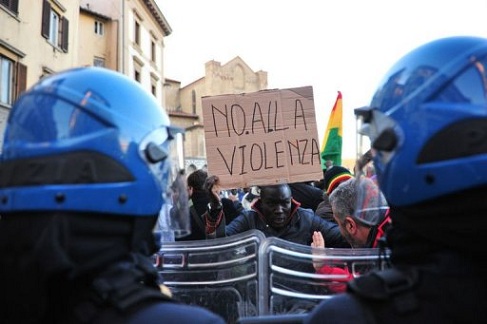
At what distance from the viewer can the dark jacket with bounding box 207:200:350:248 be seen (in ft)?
11.3

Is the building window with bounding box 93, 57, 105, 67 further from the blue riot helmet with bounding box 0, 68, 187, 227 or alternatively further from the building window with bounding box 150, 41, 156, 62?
the blue riot helmet with bounding box 0, 68, 187, 227

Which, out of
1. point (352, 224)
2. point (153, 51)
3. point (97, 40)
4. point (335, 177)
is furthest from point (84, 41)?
point (352, 224)

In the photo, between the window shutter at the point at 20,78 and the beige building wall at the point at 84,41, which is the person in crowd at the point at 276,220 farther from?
the window shutter at the point at 20,78

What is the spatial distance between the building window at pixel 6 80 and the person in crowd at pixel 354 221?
12522 mm

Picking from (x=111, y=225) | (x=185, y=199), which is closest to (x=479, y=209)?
(x=111, y=225)

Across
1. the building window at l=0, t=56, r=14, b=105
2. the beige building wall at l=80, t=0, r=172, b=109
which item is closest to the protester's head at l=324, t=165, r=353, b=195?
the building window at l=0, t=56, r=14, b=105

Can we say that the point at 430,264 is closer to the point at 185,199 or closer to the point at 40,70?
the point at 185,199

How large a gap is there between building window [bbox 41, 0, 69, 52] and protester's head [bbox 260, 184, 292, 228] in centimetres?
1420

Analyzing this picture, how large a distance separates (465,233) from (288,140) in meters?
2.56

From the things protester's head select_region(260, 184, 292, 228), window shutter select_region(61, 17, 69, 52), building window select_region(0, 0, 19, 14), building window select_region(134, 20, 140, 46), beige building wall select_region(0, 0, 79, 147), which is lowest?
protester's head select_region(260, 184, 292, 228)

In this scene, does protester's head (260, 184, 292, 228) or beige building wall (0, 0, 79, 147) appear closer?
protester's head (260, 184, 292, 228)

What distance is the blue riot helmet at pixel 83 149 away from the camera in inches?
46.8

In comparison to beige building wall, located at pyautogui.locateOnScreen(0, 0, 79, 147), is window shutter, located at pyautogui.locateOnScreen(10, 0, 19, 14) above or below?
above

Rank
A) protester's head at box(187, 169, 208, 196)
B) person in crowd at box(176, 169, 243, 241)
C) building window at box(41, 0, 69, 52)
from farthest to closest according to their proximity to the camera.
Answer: building window at box(41, 0, 69, 52) → protester's head at box(187, 169, 208, 196) → person in crowd at box(176, 169, 243, 241)
